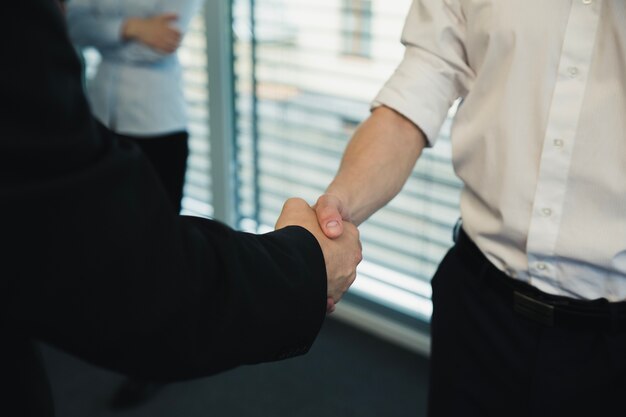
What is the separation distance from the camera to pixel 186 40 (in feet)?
11.2

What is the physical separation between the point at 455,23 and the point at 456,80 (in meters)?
0.11

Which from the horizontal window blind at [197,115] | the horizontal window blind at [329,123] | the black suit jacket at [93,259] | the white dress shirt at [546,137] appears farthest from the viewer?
the horizontal window blind at [197,115]

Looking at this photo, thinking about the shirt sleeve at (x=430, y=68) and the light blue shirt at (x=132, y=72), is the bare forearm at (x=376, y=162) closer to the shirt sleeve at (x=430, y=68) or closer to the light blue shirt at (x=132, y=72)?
the shirt sleeve at (x=430, y=68)

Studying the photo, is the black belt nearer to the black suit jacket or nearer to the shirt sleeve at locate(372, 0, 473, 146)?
the shirt sleeve at locate(372, 0, 473, 146)

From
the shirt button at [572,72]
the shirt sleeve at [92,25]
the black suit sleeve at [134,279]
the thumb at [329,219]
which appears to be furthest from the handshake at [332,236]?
the shirt sleeve at [92,25]

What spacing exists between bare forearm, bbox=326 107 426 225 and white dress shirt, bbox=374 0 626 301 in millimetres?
116

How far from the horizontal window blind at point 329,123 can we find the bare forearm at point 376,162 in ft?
3.94

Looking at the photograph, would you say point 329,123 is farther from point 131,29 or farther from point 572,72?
point 572,72

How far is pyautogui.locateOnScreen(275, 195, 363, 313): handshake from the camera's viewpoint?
1.23m

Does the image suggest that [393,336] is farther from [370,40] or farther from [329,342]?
[370,40]

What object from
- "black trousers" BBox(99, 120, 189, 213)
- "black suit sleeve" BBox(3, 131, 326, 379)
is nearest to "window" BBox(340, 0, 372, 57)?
"black trousers" BBox(99, 120, 189, 213)

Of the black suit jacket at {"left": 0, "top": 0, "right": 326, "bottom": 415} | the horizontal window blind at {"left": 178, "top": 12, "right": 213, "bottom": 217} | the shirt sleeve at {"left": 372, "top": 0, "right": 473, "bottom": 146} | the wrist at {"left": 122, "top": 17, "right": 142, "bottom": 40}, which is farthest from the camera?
the horizontal window blind at {"left": 178, "top": 12, "right": 213, "bottom": 217}

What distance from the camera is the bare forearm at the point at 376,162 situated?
4.64ft

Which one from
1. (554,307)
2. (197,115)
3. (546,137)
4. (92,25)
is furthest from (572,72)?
(197,115)
